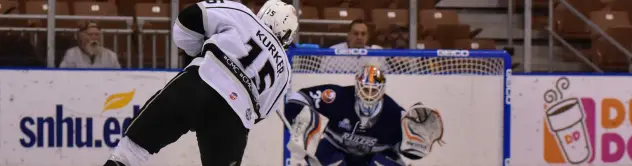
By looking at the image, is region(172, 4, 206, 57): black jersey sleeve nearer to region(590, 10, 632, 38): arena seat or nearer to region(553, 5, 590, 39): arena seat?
region(553, 5, 590, 39): arena seat

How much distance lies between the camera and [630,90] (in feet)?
21.6

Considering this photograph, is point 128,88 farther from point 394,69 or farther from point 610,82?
point 610,82

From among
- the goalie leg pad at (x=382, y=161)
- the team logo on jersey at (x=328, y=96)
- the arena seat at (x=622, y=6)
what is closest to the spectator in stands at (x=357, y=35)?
the team logo on jersey at (x=328, y=96)

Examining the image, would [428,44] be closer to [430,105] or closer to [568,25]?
[430,105]

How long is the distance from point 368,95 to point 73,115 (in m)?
2.10

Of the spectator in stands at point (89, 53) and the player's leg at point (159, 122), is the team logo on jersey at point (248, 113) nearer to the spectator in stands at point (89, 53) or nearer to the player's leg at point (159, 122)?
the player's leg at point (159, 122)

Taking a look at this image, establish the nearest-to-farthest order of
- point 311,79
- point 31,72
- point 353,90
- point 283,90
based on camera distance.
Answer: point 283,90, point 353,90, point 311,79, point 31,72

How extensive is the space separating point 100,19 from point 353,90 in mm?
1869

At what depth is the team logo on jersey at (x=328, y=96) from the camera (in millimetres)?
5543

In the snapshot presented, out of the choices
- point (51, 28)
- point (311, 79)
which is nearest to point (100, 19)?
point (51, 28)

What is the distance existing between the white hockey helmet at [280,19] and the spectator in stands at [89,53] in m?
3.02

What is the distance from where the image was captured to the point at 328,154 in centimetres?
517

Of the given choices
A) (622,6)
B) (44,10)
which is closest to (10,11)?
(44,10)

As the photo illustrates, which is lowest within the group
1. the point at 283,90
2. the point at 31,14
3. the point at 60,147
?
the point at 60,147
